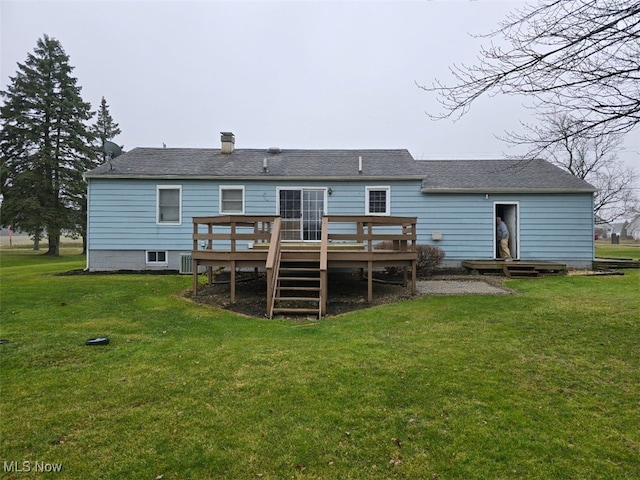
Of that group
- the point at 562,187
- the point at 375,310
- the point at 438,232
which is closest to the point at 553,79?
the point at 375,310

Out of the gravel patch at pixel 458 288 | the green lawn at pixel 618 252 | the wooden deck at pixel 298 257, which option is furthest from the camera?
the green lawn at pixel 618 252

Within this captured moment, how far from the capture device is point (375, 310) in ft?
22.6

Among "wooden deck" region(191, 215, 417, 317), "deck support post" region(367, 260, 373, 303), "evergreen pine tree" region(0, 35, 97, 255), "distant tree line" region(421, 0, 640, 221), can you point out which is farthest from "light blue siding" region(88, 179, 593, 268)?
"evergreen pine tree" region(0, 35, 97, 255)

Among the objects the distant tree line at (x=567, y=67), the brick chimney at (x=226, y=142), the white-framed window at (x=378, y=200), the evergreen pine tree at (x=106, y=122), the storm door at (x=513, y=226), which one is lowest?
the storm door at (x=513, y=226)

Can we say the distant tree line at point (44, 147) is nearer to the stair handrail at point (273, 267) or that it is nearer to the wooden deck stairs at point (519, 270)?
the stair handrail at point (273, 267)

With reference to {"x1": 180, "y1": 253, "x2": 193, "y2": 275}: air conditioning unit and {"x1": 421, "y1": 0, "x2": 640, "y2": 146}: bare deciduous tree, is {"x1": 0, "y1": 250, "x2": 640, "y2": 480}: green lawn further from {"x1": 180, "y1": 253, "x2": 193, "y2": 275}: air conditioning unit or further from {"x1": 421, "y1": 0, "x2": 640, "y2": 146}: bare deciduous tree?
{"x1": 180, "y1": 253, "x2": 193, "y2": 275}: air conditioning unit

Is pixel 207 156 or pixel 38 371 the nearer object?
pixel 38 371

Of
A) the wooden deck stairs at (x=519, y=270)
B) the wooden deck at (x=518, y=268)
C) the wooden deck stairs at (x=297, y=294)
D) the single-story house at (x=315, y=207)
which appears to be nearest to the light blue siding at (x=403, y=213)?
the single-story house at (x=315, y=207)

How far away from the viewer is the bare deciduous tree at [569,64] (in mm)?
4188

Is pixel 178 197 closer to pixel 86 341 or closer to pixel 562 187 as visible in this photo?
pixel 86 341

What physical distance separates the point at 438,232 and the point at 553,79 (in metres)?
8.43

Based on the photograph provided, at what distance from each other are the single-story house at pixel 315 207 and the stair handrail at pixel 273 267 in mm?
4564

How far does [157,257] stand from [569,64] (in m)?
12.3

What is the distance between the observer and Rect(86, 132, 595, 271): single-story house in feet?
41.2
